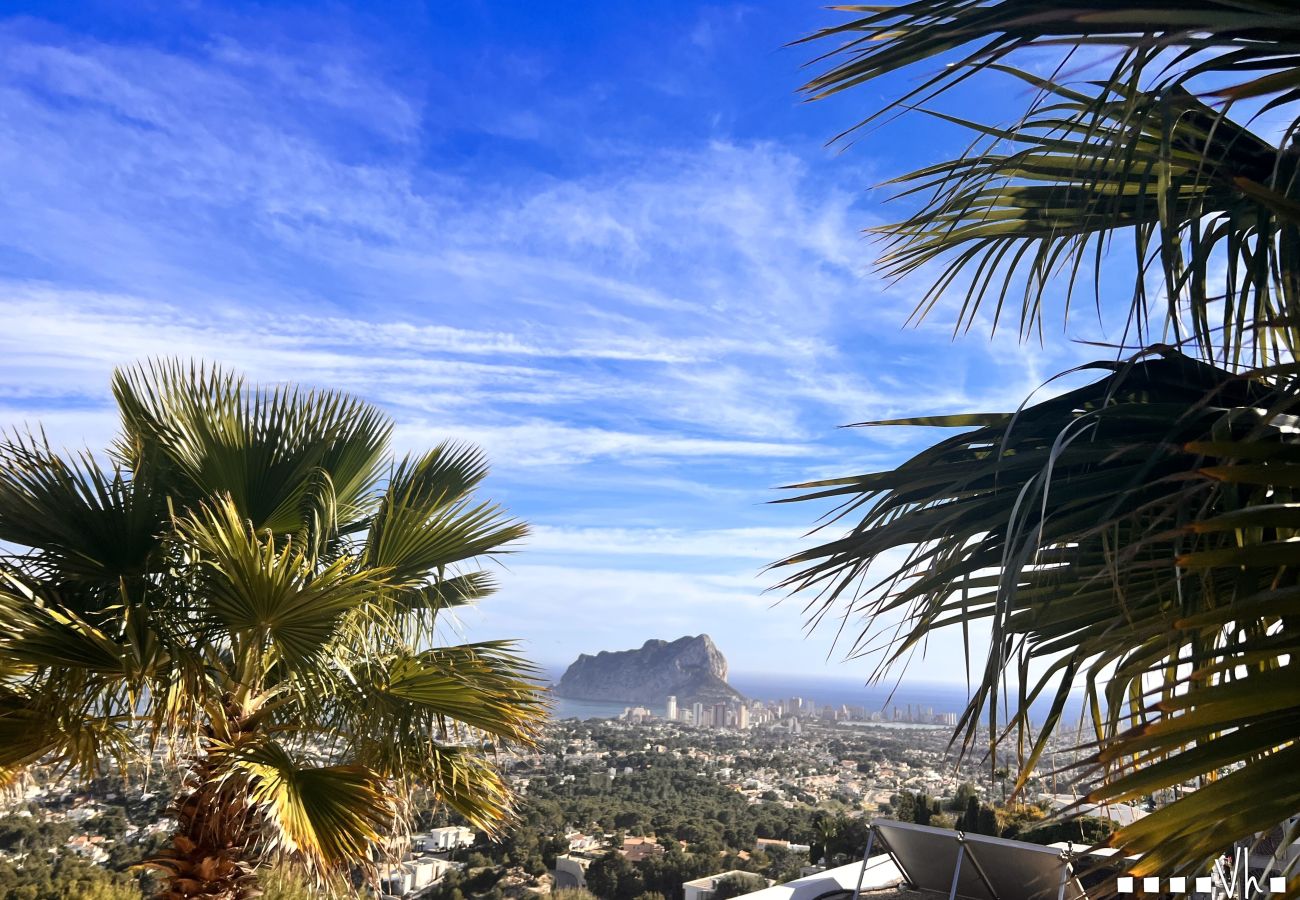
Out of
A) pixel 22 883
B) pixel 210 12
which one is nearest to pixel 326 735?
pixel 22 883

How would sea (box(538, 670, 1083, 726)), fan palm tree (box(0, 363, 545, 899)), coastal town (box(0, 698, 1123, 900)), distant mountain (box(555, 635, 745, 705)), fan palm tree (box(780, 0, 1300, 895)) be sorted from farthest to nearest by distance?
1. distant mountain (box(555, 635, 745, 705))
2. coastal town (box(0, 698, 1123, 900))
3. fan palm tree (box(0, 363, 545, 899))
4. sea (box(538, 670, 1083, 726))
5. fan palm tree (box(780, 0, 1300, 895))

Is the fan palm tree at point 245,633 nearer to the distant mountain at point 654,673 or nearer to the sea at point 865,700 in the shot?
the sea at point 865,700

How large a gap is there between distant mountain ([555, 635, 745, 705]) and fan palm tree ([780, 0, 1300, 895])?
2686 centimetres

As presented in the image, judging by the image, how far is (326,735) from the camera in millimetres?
3809

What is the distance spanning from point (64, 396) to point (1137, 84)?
1111 cm

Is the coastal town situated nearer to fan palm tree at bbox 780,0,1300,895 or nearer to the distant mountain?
fan palm tree at bbox 780,0,1300,895

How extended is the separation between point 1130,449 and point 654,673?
28.6 meters

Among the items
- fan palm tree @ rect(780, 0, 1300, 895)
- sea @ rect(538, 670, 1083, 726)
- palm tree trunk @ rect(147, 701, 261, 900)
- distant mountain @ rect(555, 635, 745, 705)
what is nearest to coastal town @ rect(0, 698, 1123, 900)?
palm tree trunk @ rect(147, 701, 261, 900)

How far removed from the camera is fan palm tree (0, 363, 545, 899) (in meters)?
3.07


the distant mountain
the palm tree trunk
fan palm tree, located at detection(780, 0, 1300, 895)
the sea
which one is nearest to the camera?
fan palm tree, located at detection(780, 0, 1300, 895)

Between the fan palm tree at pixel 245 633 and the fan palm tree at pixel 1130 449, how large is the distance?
1.91 meters

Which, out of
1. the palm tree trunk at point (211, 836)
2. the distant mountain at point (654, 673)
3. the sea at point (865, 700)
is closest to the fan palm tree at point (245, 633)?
the palm tree trunk at point (211, 836)

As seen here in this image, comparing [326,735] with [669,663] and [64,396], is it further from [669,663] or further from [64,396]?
[669,663]

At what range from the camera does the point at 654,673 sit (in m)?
29.2
